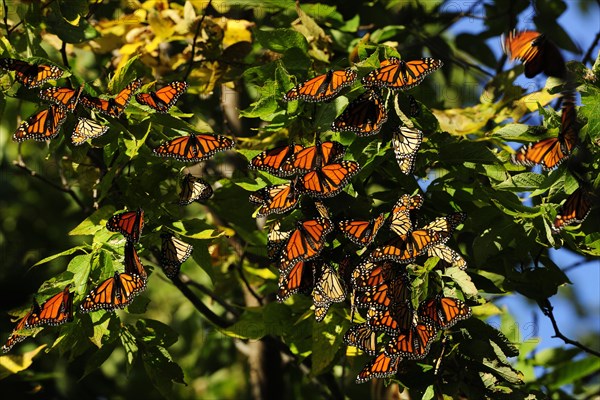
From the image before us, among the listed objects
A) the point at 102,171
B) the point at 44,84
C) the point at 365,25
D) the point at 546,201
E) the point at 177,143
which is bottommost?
the point at 102,171

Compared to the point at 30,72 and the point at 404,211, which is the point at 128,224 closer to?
the point at 30,72

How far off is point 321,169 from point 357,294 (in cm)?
38

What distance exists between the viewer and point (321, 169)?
2.62 m

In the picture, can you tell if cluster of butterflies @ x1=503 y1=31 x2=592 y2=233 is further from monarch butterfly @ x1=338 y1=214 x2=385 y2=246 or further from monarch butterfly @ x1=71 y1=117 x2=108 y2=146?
monarch butterfly @ x1=71 y1=117 x2=108 y2=146

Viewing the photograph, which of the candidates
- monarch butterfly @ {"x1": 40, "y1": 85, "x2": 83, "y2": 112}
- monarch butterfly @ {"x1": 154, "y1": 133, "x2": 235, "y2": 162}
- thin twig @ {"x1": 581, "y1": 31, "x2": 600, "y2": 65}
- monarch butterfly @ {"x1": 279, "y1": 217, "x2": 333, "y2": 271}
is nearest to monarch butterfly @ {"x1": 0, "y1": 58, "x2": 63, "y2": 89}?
monarch butterfly @ {"x1": 40, "y1": 85, "x2": 83, "y2": 112}

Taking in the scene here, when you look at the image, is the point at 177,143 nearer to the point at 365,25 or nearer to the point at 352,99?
the point at 352,99

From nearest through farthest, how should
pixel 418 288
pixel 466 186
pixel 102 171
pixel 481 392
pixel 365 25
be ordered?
pixel 418 288, pixel 481 392, pixel 466 186, pixel 102 171, pixel 365 25

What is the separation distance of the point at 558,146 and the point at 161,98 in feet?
3.86

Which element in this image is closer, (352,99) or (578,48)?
(352,99)

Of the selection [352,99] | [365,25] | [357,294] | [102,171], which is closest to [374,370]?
[357,294]

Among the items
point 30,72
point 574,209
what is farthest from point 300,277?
point 30,72

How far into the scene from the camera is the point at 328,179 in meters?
2.60

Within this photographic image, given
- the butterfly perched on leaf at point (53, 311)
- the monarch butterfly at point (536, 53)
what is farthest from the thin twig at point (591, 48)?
the butterfly perched on leaf at point (53, 311)

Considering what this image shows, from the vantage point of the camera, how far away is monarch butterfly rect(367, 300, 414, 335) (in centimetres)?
252
